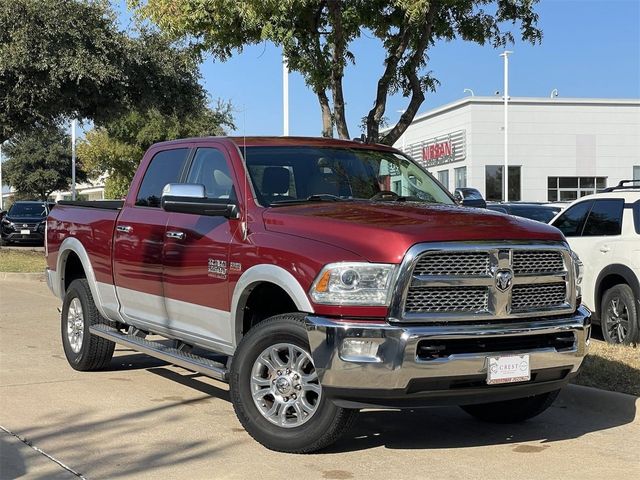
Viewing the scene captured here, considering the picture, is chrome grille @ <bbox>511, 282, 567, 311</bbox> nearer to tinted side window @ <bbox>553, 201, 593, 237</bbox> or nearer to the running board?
the running board

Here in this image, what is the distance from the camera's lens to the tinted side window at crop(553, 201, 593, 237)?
32.3 feet

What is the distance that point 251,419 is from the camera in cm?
521

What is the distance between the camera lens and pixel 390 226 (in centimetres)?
483

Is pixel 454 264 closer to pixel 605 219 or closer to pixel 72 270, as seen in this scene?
pixel 72 270

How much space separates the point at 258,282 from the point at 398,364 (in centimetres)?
118

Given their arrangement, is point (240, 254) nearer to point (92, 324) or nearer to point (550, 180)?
point (92, 324)

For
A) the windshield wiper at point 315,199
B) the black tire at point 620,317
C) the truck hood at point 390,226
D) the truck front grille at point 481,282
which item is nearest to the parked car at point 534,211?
the black tire at point 620,317

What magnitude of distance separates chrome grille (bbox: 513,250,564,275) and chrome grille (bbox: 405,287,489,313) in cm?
32

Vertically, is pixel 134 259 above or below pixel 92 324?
above

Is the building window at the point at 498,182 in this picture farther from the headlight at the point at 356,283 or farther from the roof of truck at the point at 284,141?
the headlight at the point at 356,283

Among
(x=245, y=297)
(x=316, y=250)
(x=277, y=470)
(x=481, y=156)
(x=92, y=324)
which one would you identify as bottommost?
(x=277, y=470)

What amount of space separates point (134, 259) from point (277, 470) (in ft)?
8.44

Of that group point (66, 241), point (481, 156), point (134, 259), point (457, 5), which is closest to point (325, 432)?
point (134, 259)

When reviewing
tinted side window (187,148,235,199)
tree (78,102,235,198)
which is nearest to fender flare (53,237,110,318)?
tinted side window (187,148,235,199)
